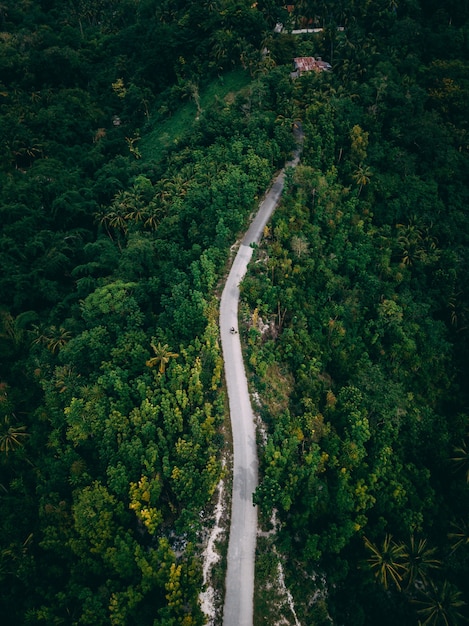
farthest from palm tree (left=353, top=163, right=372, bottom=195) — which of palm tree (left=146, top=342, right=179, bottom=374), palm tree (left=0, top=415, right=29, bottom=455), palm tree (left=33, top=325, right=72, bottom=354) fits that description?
palm tree (left=0, top=415, right=29, bottom=455)

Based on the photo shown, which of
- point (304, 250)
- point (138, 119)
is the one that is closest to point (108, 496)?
point (304, 250)

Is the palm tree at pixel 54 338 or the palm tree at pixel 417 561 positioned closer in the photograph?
the palm tree at pixel 417 561

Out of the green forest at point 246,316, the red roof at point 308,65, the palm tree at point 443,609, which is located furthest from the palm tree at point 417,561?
the red roof at point 308,65

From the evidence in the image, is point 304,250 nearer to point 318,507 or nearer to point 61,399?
point 318,507

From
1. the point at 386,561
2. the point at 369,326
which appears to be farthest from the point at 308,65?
the point at 386,561

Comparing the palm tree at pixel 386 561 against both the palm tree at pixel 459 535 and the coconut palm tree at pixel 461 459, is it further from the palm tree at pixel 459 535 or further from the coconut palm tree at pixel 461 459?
the coconut palm tree at pixel 461 459

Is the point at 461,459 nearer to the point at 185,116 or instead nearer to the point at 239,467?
the point at 239,467

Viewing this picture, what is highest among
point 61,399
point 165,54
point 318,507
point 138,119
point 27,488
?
point 165,54
